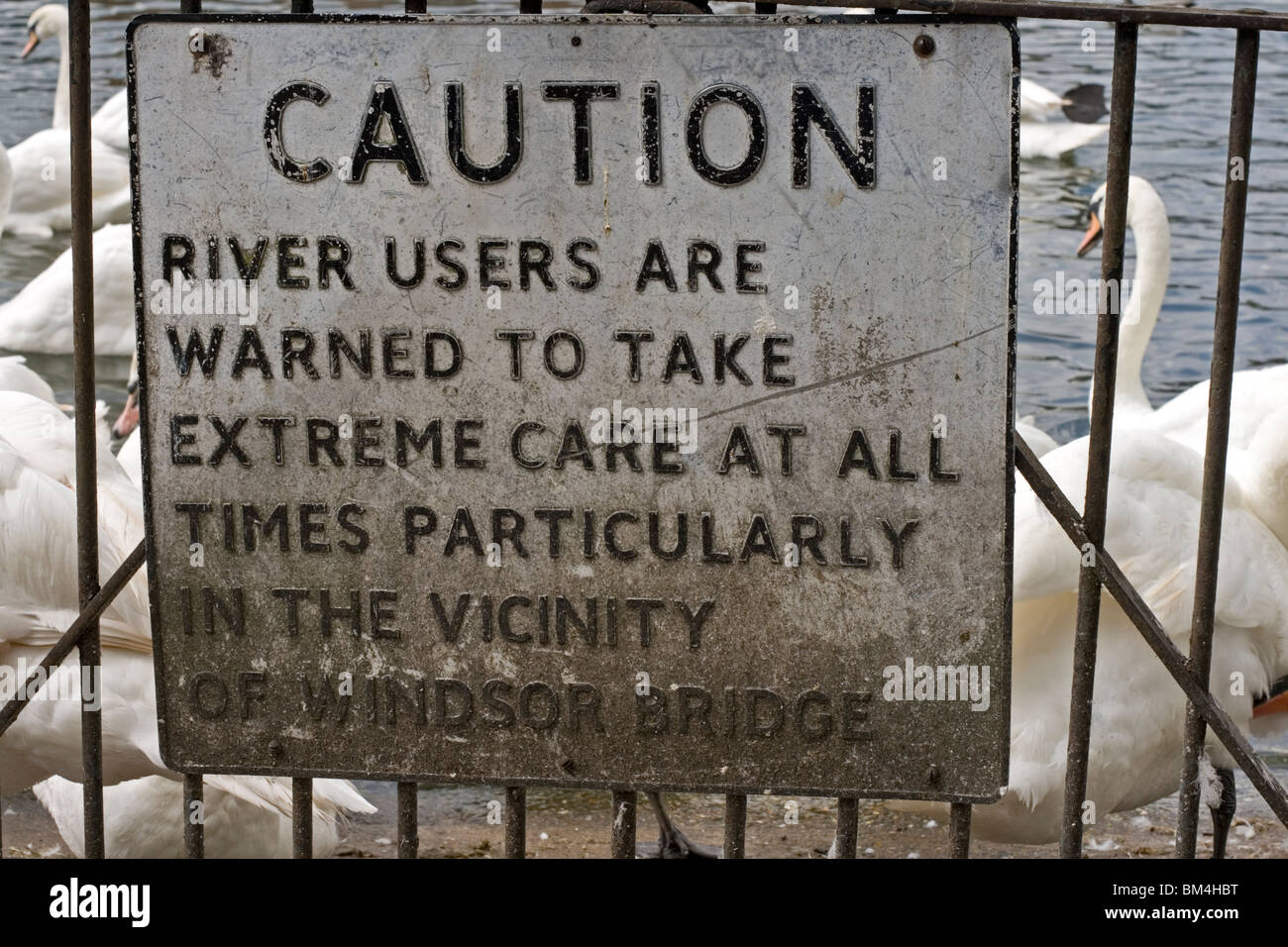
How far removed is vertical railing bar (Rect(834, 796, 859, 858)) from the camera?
9.93 ft

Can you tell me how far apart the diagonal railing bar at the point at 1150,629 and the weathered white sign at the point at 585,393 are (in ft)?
0.37

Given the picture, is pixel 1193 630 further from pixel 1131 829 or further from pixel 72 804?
pixel 72 804

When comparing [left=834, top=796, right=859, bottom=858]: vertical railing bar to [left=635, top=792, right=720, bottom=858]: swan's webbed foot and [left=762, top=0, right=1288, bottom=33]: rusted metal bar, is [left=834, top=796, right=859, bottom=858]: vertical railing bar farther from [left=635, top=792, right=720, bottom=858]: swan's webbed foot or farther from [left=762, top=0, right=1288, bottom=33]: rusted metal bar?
[left=635, top=792, right=720, bottom=858]: swan's webbed foot

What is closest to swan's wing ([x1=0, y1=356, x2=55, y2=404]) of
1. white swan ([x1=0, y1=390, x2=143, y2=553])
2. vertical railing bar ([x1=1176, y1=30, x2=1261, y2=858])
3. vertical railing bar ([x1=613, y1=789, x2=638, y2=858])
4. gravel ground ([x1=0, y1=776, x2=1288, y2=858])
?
white swan ([x1=0, y1=390, x2=143, y2=553])

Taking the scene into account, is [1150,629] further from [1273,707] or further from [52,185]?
[52,185]

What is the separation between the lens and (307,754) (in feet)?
10.0

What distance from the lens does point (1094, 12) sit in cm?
261

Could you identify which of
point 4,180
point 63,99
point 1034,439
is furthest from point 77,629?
point 63,99

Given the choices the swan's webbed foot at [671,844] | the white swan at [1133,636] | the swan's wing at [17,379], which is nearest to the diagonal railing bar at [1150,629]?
the white swan at [1133,636]

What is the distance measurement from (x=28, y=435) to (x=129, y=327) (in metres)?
6.91

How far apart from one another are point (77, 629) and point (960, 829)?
1.70 metres

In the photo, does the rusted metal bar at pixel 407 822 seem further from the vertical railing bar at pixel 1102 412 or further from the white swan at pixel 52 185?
the white swan at pixel 52 185

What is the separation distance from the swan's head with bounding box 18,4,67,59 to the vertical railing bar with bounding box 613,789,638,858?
581 inches
